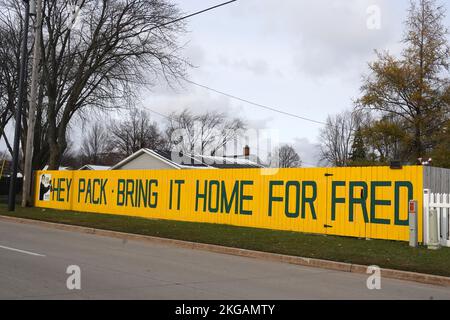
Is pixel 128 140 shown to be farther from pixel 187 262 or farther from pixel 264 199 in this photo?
pixel 187 262

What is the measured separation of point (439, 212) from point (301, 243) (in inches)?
155

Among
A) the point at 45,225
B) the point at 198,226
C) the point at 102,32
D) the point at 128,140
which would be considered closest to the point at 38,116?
the point at 102,32

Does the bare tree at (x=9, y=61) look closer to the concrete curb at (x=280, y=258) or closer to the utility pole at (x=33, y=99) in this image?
the utility pole at (x=33, y=99)

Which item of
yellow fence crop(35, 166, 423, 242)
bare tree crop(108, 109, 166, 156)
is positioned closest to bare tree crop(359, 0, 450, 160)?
yellow fence crop(35, 166, 423, 242)

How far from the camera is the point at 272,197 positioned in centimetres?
1806

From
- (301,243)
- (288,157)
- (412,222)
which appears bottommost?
(301,243)

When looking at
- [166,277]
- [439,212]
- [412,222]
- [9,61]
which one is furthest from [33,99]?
[439,212]

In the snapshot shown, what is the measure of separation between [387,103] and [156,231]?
63.1ft

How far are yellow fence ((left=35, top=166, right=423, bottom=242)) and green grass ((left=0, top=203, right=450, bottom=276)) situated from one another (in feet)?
2.45

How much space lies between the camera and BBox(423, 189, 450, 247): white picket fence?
45.7ft

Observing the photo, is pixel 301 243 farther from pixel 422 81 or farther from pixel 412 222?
pixel 422 81

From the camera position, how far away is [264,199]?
60.2ft

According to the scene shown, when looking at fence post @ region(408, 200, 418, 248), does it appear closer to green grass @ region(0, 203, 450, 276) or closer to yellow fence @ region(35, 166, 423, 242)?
green grass @ region(0, 203, 450, 276)

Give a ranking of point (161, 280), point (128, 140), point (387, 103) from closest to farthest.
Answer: point (161, 280)
point (387, 103)
point (128, 140)
